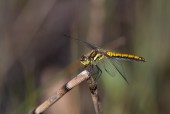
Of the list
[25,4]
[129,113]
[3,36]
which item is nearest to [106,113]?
[129,113]

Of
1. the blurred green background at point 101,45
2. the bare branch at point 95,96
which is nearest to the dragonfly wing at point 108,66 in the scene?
the blurred green background at point 101,45

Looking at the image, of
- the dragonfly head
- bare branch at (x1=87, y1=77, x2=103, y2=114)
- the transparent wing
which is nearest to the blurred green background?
the transparent wing

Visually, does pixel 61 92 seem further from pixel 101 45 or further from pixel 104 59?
pixel 101 45

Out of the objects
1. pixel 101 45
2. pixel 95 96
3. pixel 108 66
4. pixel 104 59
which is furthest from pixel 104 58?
pixel 101 45

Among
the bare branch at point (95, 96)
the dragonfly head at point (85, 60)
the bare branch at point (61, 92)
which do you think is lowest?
the bare branch at point (95, 96)

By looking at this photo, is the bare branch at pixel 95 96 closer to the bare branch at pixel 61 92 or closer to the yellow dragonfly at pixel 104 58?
the bare branch at pixel 61 92

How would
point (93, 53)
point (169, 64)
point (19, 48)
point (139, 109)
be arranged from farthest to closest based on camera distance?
1. point (19, 48)
2. point (169, 64)
3. point (139, 109)
4. point (93, 53)

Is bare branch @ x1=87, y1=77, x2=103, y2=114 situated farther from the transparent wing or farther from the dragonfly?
the transparent wing

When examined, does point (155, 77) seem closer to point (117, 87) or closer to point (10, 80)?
point (117, 87)
